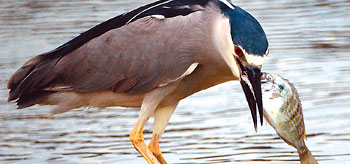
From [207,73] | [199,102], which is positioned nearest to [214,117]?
[199,102]

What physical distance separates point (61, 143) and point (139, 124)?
1379mm

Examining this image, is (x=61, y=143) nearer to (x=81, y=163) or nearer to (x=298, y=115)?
(x=81, y=163)

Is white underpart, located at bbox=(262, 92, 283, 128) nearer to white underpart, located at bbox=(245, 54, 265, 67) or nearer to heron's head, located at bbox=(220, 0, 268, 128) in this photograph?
heron's head, located at bbox=(220, 0, 268, 128)

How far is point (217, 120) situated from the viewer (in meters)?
7.98

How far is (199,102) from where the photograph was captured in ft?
28.3

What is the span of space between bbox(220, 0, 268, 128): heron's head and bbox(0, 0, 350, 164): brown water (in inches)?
49.3

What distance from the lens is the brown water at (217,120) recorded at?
7.07 m

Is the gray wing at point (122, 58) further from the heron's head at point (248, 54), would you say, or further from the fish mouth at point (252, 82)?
the fish mouth at point (252, 82)

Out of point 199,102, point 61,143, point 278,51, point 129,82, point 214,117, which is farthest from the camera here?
point 278,51

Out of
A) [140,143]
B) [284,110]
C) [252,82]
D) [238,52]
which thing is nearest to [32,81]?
[140,143]

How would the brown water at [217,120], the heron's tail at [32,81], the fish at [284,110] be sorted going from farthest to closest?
the brown water at [217,120] < the heron's tail at [32,81] < the fish at [284,110]

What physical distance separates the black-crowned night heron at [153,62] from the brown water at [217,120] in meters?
0.66

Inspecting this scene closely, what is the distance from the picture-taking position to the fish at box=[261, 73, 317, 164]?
5.72 meters

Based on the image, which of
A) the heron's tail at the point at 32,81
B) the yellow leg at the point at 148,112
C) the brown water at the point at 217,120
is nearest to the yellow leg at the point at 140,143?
the yellow leg at the point at 148,112
